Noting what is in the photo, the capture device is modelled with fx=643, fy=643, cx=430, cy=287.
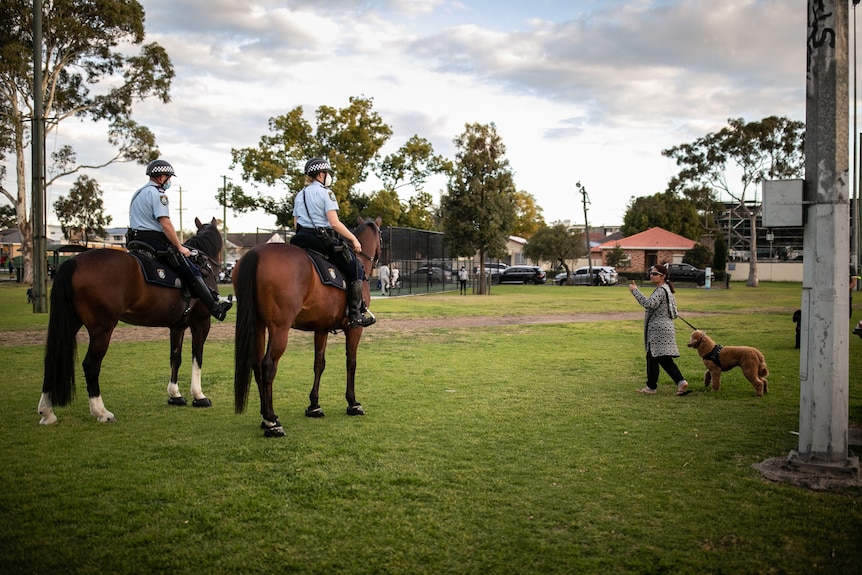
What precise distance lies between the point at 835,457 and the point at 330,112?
47.0 meters

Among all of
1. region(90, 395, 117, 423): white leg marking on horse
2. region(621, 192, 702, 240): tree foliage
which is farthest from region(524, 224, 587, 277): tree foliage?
region(90, 395, 117, 423): white leg marking on horse

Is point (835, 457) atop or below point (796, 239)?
below

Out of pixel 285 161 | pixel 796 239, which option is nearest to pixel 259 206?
pixel 285 161

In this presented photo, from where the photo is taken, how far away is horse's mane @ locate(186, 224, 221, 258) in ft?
27.2

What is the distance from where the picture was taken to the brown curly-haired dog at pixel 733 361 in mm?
8273

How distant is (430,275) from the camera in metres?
40.0

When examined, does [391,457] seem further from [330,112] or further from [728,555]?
[330,112]

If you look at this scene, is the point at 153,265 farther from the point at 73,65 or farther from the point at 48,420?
the point at 73,65

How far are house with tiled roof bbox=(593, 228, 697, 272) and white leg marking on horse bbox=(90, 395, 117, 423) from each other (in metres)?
63.7

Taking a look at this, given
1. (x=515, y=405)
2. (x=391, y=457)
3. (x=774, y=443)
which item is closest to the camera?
(x=391, y=457)

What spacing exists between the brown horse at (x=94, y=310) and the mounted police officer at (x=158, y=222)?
0.27m

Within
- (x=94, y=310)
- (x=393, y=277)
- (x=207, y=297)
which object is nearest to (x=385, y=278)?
(x=393, y=277)

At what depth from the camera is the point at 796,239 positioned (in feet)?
215

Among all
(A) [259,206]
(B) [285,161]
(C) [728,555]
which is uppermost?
(B) [285,161]
